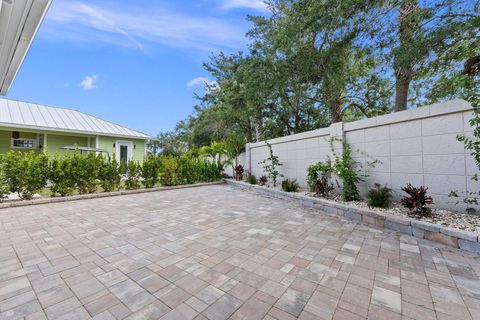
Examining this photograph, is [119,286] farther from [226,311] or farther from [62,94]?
[62,94]

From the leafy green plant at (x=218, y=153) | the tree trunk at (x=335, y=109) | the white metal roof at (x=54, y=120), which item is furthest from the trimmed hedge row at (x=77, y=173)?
the tree trunk at (x=335, y=109)

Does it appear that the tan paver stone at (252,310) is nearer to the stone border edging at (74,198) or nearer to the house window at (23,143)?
the stone border edging at (74,198)

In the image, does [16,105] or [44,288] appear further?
[16,105]

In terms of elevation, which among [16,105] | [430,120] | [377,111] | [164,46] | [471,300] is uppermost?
[164,46]

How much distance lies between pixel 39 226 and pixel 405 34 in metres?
8.40

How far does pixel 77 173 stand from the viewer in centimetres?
688

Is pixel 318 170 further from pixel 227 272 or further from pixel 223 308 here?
pixel 223 308

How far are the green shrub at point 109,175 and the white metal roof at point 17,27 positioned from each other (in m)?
3.92

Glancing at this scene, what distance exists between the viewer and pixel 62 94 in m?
18.3

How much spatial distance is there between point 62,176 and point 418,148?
9.22 m

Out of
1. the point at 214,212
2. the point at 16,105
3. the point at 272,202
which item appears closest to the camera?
the point at 214,212

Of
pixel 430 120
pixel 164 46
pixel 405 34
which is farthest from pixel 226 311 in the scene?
pixel 164 46

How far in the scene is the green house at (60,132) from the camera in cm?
1059

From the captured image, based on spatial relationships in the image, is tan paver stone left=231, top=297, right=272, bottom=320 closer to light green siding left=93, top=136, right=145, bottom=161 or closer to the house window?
light green siding left=93, top=136, right=145, bottom=161
